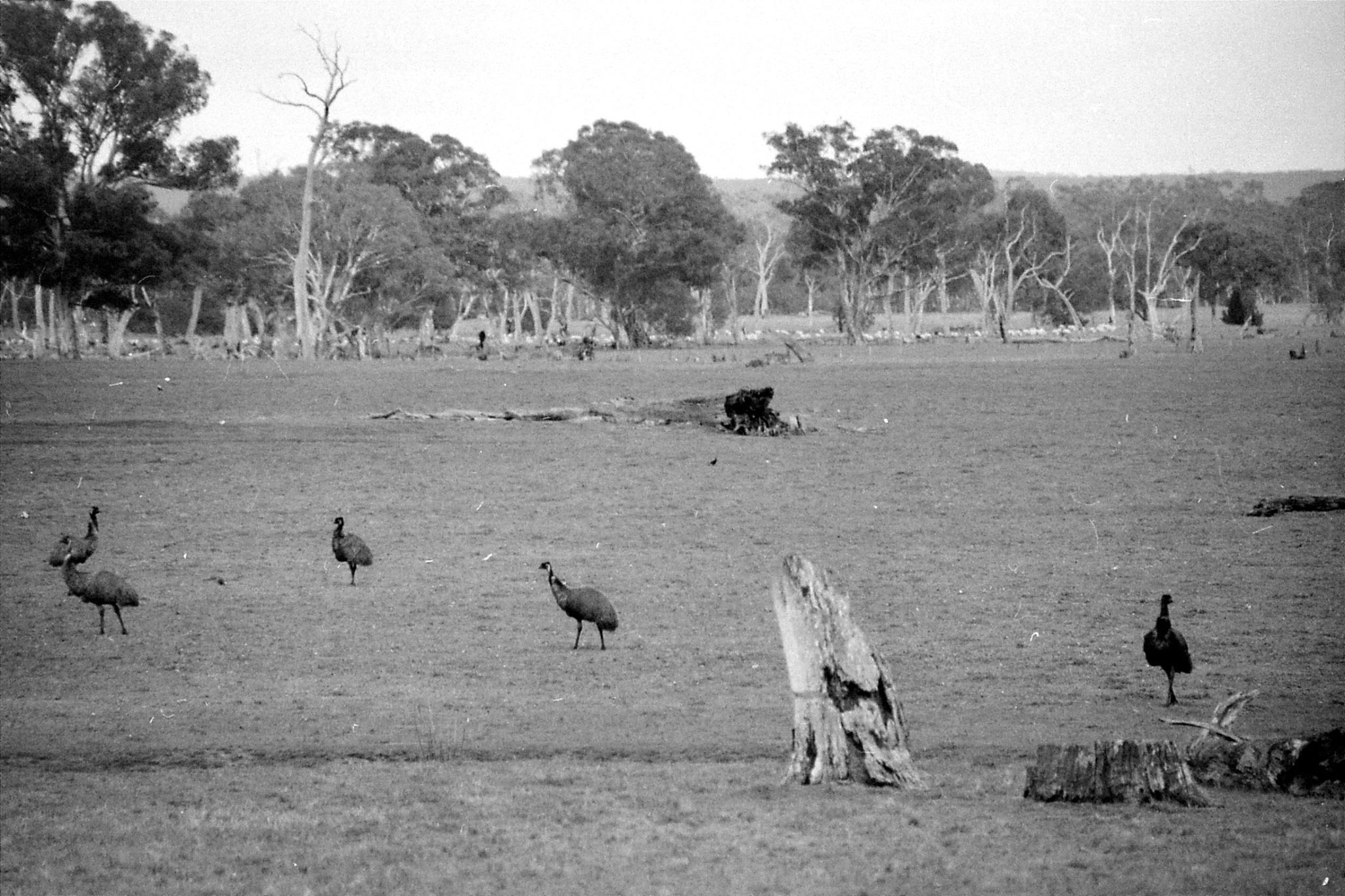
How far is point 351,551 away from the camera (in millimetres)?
18734

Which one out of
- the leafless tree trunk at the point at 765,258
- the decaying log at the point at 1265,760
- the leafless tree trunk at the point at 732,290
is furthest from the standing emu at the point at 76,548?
the leafless tree trunk at the point at 765,258

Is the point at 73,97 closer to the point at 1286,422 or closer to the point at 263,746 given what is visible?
the point at 1286,422

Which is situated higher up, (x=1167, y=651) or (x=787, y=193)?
(x=787, y=193)

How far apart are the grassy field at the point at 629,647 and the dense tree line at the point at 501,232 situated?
3324 cm

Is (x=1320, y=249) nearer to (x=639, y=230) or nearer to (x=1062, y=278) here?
(x=1062, y=278)

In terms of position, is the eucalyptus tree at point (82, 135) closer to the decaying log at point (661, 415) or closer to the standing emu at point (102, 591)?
the decaying log at point (661, 415)

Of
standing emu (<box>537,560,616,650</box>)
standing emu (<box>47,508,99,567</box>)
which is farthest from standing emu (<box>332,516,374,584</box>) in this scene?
standing emu (<box>537,560,616,650</box>)

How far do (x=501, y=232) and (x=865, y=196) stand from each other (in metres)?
21.1

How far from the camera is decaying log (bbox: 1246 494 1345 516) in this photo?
22.9 metres

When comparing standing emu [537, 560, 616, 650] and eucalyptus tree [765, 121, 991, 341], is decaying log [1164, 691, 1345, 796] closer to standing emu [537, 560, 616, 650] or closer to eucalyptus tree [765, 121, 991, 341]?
standing emu [537, 560, 616, 650]

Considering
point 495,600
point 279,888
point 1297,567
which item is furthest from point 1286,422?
point 279,888

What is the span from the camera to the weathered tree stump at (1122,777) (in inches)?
364

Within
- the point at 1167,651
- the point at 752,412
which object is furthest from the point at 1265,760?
the point at 752,412

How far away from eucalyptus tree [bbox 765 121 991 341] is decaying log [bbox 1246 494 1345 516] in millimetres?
66925
